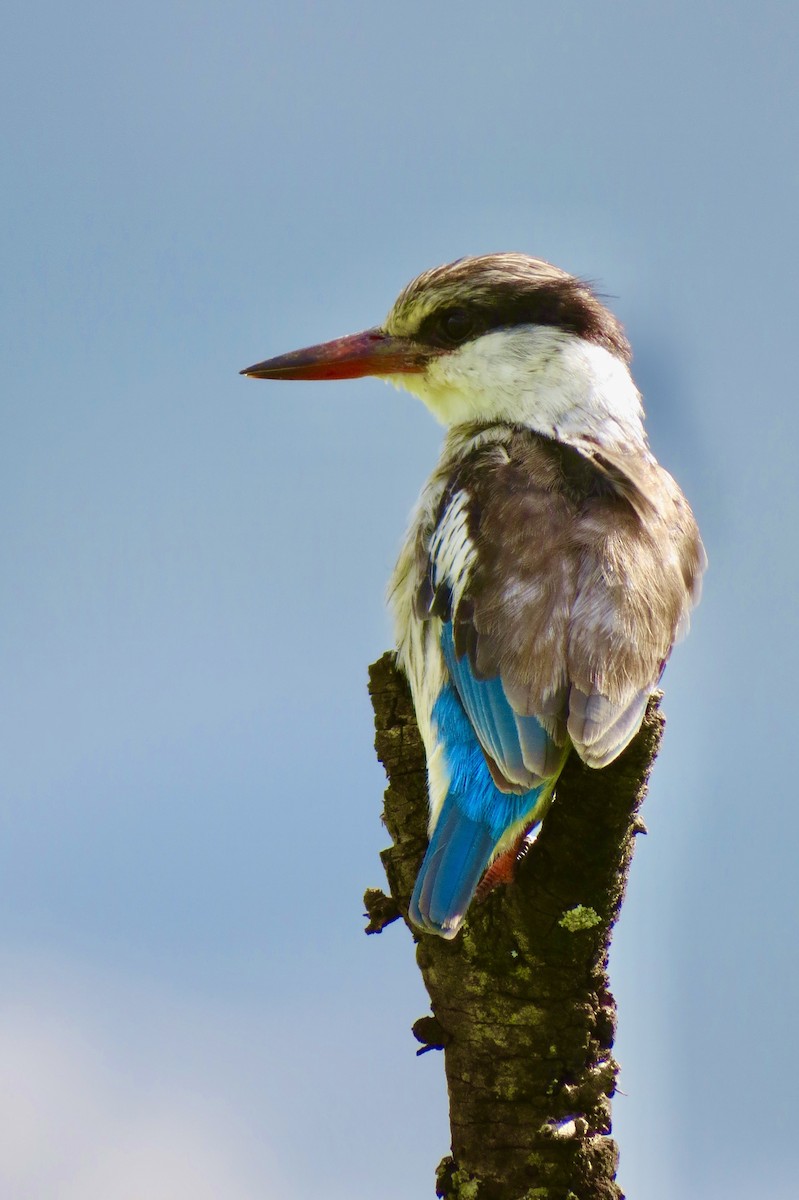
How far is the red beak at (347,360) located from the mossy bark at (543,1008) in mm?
1761

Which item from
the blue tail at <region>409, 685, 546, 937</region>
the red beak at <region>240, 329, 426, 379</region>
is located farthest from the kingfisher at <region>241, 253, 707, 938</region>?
the red beak at <region>240, 329, 426, 379</region>

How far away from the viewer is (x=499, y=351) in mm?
4184

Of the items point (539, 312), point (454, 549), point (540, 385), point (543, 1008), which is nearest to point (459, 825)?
point (543, 1008)

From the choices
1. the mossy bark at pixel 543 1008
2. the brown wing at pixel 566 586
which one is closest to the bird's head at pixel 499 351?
the brown wing at pixel 566 586

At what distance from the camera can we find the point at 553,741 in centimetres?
301

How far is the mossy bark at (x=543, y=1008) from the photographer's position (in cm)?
297

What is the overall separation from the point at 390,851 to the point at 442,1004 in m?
0.36

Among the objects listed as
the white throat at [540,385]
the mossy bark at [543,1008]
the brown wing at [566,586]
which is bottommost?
the mossy bark at [543,1008]

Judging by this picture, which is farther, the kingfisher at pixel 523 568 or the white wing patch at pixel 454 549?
the white wing patch at pixel 454 549

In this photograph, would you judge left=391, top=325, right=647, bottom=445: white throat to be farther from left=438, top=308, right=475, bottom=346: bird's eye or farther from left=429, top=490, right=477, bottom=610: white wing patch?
left=429, top=490, right=477, bottom=610: white wing patch

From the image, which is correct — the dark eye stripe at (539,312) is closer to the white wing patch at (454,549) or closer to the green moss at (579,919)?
the white wing patch at (454,549)

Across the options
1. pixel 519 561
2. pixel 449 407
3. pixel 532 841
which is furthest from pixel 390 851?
pixel 449 407

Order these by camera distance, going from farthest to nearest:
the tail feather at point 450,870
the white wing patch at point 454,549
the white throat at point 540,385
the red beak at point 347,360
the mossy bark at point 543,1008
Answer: the red beak at point 347,360, the white throat at point 540,385, the white wing patch at point 454,549, the mossy bark at point 543,1008, the tail feather at point 450,870

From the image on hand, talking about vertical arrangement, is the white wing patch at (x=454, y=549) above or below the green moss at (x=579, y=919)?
above
